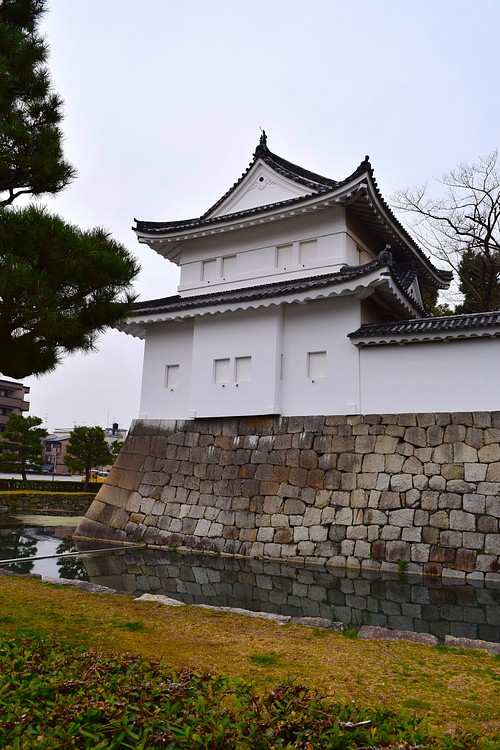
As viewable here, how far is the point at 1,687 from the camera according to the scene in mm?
2689

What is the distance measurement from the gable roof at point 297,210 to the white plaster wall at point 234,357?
272 cm

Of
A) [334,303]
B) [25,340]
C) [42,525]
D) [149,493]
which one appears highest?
[334,303]

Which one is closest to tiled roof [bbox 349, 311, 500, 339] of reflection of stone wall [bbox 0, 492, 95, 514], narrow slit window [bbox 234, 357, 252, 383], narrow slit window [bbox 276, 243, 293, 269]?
narrow slit window [bbox 234, 357, 252, 383]

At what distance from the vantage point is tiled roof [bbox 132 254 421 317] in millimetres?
11235

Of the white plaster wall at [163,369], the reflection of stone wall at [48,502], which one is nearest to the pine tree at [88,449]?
the reflection of stone wall at [48,502]

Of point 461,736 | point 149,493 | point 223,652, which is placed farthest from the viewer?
point 149,493

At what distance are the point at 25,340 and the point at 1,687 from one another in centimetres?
368

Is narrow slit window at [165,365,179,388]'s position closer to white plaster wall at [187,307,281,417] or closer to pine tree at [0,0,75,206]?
white plaster wall at [187,307,281,417]

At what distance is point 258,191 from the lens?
50.2 ft

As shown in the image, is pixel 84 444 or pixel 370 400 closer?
pixel 370 400

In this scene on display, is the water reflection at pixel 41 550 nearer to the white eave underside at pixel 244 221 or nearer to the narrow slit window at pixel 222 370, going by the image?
the narrow slit window at pixel 222 370

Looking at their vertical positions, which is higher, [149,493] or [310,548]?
[149,493]

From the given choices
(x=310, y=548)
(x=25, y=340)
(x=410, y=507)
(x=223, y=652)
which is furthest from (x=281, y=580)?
(x=25, y=340)

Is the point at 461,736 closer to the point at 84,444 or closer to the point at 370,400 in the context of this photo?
the point at 370,400
